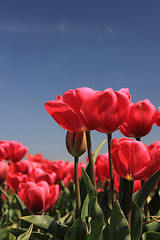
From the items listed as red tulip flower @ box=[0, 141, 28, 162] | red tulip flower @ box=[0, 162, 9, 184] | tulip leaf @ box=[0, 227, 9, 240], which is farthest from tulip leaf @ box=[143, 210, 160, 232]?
red tulip flower @ box=[0, 141, 28, 162]

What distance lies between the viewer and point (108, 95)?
2.95 feet

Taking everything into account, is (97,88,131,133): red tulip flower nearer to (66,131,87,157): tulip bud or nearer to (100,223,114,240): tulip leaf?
(66,131,87,157): tulip bud

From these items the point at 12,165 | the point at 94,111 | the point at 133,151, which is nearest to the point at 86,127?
the point at 94,111

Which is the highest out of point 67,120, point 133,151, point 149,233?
point 67,120

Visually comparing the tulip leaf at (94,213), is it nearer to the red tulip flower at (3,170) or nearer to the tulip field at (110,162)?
the tulip field at (110,162)

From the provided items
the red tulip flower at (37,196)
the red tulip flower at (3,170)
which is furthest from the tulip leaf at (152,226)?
the red tulip flower at (3,170)

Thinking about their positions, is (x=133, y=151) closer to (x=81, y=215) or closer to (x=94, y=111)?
(x=94, y=111)

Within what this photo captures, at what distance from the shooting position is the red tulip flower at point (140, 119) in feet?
3.44

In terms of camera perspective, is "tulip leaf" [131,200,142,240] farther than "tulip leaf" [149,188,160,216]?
No

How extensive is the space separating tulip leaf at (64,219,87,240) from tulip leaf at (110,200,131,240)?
0.10 meters

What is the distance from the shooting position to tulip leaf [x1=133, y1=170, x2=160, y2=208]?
2.86 ft

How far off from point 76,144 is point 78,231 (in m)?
0.29

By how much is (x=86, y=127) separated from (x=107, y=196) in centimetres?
31

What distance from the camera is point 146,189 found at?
90cm
